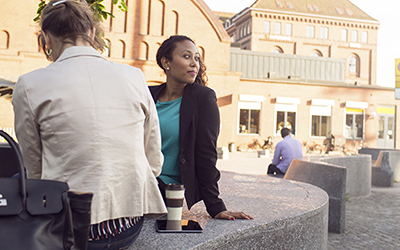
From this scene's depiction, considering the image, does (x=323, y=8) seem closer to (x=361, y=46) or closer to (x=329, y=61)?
(x=361, y=46)

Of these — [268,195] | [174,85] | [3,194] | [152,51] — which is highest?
[152,51]

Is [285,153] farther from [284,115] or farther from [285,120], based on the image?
[285,120]

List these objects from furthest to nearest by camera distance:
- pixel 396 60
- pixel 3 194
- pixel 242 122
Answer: pixel 242 122
pixel 396 60
pixel 3 194

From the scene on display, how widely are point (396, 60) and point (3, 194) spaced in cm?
1897

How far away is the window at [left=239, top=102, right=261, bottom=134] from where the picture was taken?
26.1 m

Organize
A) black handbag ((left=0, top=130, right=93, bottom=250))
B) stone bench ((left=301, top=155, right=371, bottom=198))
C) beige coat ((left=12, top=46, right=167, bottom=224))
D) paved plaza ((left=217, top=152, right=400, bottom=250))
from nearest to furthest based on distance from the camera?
black handbag ((left=0, top=130, right=93, bottom=250)) → beige coat ((left=12, top=46, right=167, bottom=224)) → paved plaza ((left=217, top=152, right=400, bottom=250)) → stone bench ((left=301, top=155, right=371, bottom=198))

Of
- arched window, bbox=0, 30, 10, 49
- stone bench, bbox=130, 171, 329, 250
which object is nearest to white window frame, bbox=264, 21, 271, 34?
arched window, bbox=0, 30, 10, 49

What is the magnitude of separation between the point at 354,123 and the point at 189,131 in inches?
1116

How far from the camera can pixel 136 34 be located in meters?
23.8

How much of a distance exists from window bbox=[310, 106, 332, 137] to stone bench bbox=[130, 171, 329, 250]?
952 inches

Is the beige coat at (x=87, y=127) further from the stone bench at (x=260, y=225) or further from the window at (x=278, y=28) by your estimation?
the window at (x=278, y=28)

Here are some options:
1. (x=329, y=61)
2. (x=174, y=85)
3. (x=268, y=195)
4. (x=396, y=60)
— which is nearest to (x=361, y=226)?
(x=268, y=195)

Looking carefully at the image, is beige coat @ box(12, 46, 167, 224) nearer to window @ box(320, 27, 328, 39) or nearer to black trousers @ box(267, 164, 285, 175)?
black trousers @ box(267, 164, 285, 175)

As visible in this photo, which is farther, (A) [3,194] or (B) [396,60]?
(B) [396,60]
